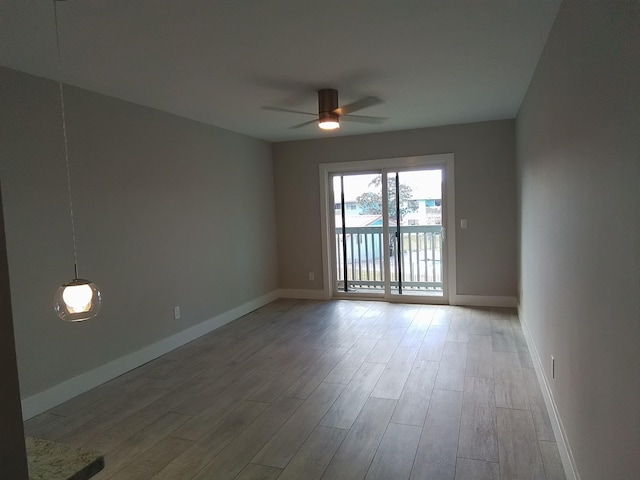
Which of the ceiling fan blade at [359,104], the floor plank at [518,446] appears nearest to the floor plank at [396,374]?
the floor plank at [518,446]

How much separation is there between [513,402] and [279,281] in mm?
4069

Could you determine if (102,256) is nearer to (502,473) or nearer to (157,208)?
(157,208)

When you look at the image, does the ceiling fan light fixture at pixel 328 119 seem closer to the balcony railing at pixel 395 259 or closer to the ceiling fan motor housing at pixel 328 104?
the ceiling fan motor housing at pixel 328 104

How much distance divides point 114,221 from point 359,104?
2459mm

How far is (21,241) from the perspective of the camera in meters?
2.80

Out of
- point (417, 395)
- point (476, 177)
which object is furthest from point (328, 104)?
point (476, 177)

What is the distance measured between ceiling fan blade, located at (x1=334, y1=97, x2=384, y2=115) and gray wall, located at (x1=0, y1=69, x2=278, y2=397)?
1630 millimetres

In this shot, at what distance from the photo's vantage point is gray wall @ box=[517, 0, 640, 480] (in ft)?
3.89

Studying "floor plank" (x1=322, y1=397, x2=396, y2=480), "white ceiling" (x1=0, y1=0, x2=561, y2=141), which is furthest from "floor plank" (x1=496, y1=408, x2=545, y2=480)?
"white ceiling" (x1=0, y1=0, x2=561, y2=141)

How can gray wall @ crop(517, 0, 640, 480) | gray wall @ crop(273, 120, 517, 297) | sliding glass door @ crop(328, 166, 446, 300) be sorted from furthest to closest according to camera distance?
sliding glass door @ crop(328, 166, 446, 300) → gray wall @ crop(273, 120, 517, 297) → gray wall @ crop(517, 0, 640, 480)

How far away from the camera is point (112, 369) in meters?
3.48

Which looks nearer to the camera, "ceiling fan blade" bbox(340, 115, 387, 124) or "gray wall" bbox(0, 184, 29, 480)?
"gray wall" bbox(0, 184, 29, 480)

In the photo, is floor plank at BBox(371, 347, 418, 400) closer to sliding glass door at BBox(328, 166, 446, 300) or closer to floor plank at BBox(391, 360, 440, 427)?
floor plank at BBox(391, 360, 440, 427)

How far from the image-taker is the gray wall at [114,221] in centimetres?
283
